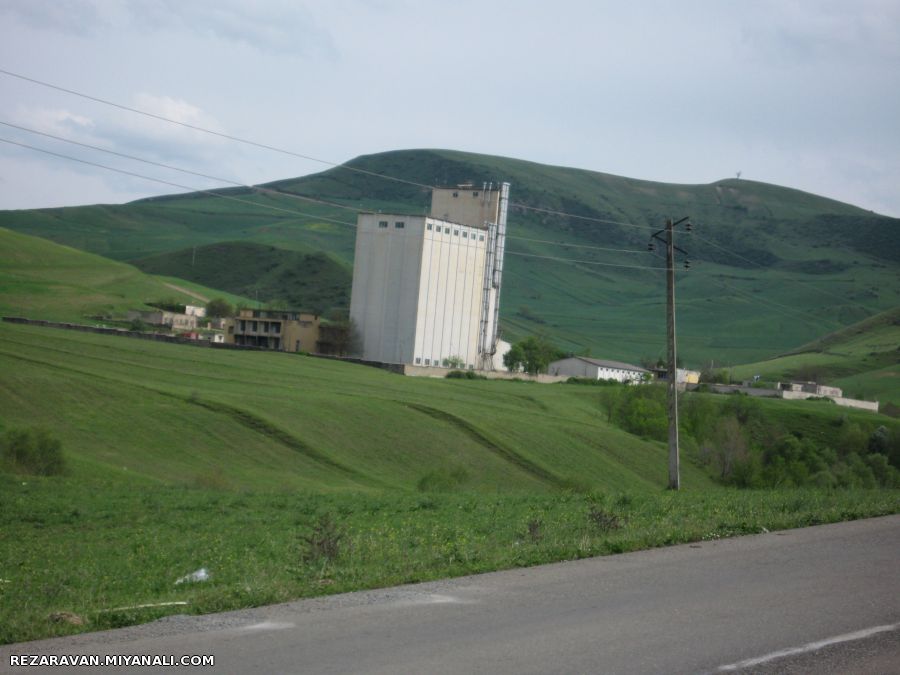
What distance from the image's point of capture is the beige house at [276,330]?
4254 inches

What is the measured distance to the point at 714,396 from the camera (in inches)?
3890

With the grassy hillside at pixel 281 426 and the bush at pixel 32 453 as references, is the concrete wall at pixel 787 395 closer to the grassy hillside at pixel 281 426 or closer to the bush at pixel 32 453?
the grassy hillside at pixel 281 426

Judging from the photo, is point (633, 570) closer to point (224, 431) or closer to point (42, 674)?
point (42, 674)

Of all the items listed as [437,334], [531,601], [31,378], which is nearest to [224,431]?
[31,378]

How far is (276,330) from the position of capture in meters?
112

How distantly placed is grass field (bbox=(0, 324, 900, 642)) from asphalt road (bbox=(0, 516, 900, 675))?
826 millimetres

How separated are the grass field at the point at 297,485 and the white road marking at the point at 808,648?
449 cm

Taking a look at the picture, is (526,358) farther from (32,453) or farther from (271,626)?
(271,626)

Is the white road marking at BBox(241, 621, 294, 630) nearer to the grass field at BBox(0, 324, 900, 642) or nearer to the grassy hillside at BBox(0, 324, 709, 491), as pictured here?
the grass field at BBox(0, 324, 900, 642)

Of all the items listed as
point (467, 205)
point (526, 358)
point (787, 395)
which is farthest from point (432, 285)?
point (787, 395)

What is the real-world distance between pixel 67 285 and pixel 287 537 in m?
128

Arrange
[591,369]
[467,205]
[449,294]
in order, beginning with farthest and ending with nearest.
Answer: [591,369]
[467,205]
[449,294]

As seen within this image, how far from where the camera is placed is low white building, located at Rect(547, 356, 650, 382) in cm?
13412

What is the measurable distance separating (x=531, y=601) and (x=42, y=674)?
5096 mm
